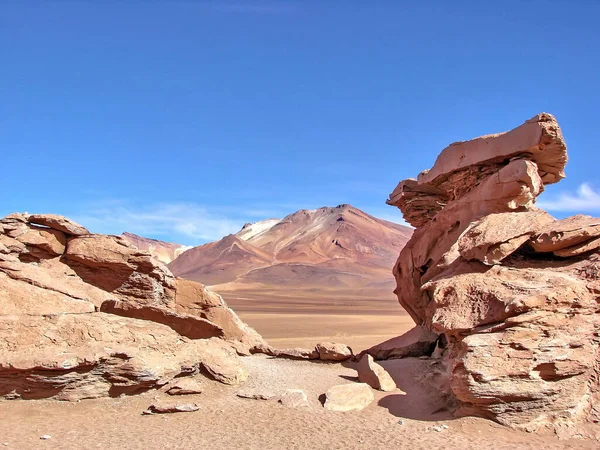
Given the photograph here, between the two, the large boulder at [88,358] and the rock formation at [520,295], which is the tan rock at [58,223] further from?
the rock formation at [520,295]

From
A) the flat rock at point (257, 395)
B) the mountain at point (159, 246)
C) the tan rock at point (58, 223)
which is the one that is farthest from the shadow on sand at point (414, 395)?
the mountain at point (159, 246)

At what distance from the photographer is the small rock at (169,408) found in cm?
949

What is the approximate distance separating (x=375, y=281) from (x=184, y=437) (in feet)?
294

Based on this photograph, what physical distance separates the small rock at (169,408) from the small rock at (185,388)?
2.02 ft

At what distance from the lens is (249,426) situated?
29.6 feet

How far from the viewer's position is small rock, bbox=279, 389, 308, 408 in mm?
9984

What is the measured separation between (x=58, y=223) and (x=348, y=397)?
917 cm

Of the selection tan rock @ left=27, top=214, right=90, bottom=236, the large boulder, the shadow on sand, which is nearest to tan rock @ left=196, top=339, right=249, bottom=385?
the large boulder

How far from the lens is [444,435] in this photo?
8602 millimetres

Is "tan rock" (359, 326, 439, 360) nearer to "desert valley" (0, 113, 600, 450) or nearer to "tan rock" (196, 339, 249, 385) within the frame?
"desert valley" (0, 113, 600, 450)

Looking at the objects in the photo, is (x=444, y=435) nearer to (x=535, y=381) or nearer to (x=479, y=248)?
(x=535, y=381)

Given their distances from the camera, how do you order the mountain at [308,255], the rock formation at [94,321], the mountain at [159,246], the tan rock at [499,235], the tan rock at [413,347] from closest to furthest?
the rock formation at [94,321] → the tan rock at [499,235] → the tan rock at [413,347] → the mountain at [308,255] → the mountain at [159,246]

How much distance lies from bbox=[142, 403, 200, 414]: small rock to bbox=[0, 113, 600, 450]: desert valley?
0.04 metres

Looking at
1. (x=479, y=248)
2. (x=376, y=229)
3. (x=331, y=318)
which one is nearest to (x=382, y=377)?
(x=479, y=248)
